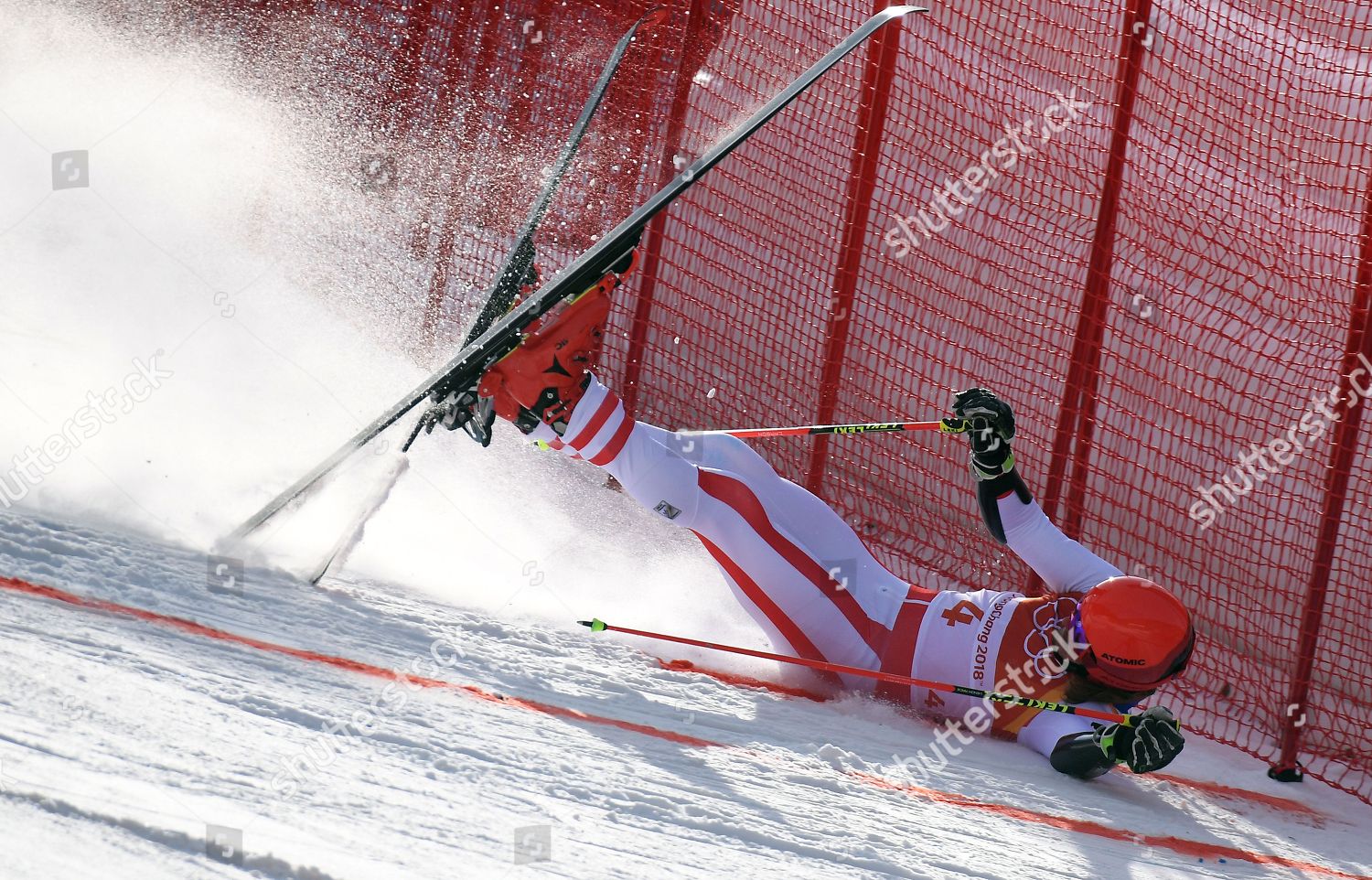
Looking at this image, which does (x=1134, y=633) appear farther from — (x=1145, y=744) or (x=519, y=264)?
(x=519, y=264)

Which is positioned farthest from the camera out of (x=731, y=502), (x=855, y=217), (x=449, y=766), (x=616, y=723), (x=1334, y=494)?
(x=855, y=217)

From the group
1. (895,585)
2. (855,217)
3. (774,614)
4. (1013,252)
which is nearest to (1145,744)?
(895,585)

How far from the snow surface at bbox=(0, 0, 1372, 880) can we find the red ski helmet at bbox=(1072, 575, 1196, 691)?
0.37 meters

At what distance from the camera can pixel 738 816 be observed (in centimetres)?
231

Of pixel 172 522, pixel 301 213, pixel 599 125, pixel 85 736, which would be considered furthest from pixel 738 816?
pixel 301 213

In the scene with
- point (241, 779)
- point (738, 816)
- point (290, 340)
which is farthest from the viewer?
point (290, 340)

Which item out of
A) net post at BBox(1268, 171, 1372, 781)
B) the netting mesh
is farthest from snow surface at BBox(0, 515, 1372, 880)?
the netting mesh

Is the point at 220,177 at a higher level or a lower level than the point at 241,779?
higher

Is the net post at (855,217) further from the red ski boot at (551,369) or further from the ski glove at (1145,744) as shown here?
the ski glove at (1145,744)

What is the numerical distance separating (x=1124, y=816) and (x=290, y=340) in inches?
130

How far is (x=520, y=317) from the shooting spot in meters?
2.92

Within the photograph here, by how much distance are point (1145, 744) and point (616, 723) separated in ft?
4.71

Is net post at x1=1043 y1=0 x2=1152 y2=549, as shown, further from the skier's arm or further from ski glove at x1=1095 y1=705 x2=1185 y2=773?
ski glove at x1=1095 y1=705 x2=1185 y2=773

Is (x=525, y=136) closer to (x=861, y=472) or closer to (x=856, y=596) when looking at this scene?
(x=861, y=472)
